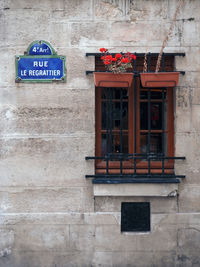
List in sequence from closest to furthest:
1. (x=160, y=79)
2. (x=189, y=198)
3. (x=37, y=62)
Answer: (x=160, y=79) < (x=37, y=62) < (x=189, y=198)

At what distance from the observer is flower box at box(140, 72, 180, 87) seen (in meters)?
4.98

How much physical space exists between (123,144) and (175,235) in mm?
1725

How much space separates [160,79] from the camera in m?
5.00

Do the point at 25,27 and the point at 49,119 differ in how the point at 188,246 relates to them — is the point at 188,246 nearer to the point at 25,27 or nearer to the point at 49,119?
the point at 49,119

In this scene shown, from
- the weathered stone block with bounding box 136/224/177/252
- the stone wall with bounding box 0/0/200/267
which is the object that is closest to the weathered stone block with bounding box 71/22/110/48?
the stone wall with bounding box 0/0/200/267

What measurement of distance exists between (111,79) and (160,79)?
2.48 ft

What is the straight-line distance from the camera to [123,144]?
553 centimetres

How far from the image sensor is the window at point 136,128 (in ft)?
17.6

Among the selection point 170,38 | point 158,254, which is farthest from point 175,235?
point 170,38

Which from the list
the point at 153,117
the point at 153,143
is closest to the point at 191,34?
the point at 153,117

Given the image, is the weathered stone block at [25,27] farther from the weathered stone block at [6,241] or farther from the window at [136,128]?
the weathered stone block at [6,241]

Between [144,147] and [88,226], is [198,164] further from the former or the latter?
[88,226]

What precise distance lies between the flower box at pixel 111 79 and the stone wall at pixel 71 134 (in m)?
0.31

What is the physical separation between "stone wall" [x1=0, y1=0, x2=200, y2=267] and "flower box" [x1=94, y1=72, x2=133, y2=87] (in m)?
0.31
